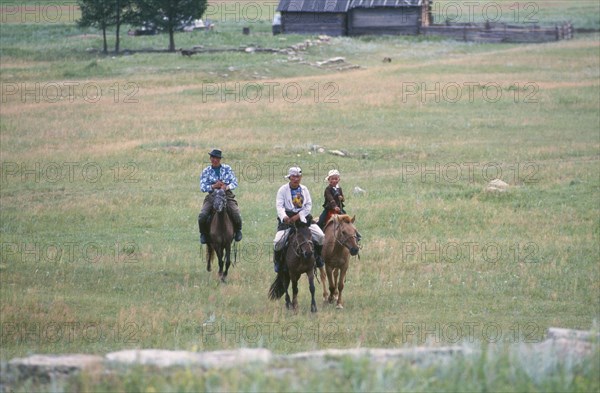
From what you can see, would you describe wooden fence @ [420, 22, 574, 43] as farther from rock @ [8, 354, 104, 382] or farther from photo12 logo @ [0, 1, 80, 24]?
rock @ [8, 354, 104, 382]

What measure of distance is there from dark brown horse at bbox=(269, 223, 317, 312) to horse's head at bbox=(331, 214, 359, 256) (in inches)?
24.0

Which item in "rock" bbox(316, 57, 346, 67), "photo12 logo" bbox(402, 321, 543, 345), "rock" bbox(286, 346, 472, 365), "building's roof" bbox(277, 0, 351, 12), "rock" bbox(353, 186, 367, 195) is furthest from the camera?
"building's roof" bbox(277, 0, 351, 12)

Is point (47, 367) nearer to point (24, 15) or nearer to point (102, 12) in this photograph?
point (102, 12)

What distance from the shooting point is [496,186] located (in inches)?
1118

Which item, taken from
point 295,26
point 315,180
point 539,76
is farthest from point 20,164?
point 295,26

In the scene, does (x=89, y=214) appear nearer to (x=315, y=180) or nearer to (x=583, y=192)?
(x=315, y=180)

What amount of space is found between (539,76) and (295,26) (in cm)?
3442

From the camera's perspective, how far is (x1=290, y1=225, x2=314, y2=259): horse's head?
17328mm

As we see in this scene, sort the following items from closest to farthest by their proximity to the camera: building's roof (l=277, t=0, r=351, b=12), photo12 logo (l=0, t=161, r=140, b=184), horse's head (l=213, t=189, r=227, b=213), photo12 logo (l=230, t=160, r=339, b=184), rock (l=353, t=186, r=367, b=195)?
horse's head (l=213, t=189, r=227, b=213) → rock (l=353, t=186, r=367, b=195) → photo12 logo (l=230, t=160, r=339, b=184) → photo12 logo (l=0, t=161, r=140, b=184) → building's roof (l=277, t=0, r=351, b=12)

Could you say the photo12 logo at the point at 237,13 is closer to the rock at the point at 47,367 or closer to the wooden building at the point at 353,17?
the wooden building at the point at 353,17

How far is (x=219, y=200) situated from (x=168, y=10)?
6135cm

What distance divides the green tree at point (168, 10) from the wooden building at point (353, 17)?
9.24 metres

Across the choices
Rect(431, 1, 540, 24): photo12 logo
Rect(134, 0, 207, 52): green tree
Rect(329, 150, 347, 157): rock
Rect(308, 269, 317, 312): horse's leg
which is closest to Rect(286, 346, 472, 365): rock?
Rect(308, 269, 317, 312): horse's leg

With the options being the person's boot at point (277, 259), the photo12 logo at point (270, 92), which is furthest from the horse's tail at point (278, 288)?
the photo12 logo at point (270, 92)
